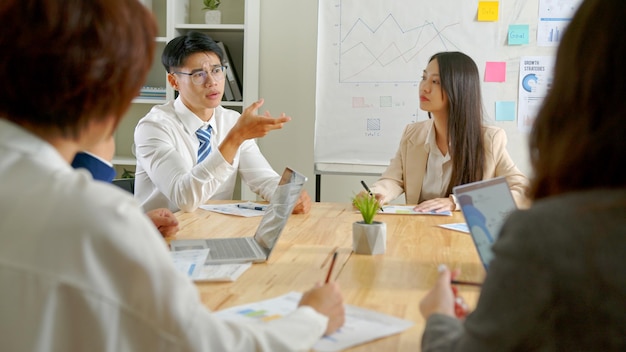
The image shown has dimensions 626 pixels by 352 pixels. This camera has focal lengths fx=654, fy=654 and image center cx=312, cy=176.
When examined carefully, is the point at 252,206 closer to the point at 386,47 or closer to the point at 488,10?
the point at 386,47

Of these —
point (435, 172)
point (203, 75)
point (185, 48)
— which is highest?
point (185, 48)

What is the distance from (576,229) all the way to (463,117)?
85.9 inches

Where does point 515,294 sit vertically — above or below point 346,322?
above

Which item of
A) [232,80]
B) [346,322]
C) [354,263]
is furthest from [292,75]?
[346,322]

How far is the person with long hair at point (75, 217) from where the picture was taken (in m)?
0.77

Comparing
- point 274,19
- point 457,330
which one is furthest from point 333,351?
point 274,19

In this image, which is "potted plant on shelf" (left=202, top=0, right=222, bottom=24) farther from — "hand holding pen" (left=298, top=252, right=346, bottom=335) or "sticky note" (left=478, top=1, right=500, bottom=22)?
"hand holding pen" (left=298, top=252, right=346, bottom=335)

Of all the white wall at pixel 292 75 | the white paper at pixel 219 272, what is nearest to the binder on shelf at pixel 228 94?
the white wall at pixel 292 75

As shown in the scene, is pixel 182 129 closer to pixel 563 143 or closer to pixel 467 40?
pixel 467 40

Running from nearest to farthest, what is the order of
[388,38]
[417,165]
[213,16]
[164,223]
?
1. [164,223]
2. [417,165]
3. [388,38]
4. [213,16]

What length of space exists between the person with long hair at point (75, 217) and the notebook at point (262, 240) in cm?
76

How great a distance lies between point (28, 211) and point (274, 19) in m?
3.37

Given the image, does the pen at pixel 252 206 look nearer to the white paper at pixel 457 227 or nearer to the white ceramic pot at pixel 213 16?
the white paper at pixel 457 227

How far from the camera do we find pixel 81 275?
77 cm
